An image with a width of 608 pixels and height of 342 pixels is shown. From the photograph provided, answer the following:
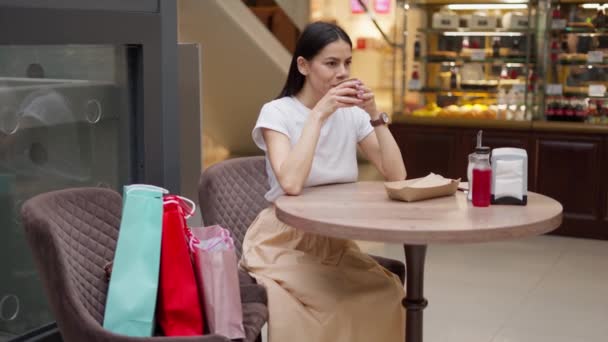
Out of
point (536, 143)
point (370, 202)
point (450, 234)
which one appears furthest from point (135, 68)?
point (536, 143)

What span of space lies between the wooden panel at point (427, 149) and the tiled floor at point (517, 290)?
0.96 meters

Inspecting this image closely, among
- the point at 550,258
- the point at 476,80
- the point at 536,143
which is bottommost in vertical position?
the point at 550,258

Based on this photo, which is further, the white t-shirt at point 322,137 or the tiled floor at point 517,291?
the tiled floor at point 517,291

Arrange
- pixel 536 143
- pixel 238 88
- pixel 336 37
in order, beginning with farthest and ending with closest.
A: 1. pixel 238 88
2. pixel 536 143
3. pixel 336 37

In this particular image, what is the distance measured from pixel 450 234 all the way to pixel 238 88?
6.97 metres

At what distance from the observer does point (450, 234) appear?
2.24 metres

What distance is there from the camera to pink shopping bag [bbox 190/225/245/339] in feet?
7.48

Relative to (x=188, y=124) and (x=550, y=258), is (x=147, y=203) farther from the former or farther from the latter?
(x=550, y=258)

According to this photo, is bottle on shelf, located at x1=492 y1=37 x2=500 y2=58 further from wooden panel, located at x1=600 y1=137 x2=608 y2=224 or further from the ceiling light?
wooden panel, located at x1=600 y1=137 x2=608 y2=224

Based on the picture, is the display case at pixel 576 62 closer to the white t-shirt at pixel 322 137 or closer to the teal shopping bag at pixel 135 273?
the white t-shirt at pixel 322 137

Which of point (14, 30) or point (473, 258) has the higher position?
point (14, 30)

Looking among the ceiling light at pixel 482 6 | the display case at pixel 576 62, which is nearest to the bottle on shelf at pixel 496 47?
the ceiling light at pixel 482 6

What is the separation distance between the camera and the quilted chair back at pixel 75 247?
85.2 inches

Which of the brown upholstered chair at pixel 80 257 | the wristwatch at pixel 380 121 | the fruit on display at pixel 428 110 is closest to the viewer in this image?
the brown upholstered chair at pixel 80 257
